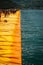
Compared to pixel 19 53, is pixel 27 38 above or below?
above

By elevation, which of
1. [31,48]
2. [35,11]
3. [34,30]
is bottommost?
[31,48]

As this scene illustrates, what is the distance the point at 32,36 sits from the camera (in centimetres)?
246

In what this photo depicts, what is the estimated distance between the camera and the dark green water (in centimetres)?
242

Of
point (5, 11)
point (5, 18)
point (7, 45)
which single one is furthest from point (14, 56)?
point (5, 11)

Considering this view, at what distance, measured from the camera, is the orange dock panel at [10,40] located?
7.93 ft

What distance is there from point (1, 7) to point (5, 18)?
28 centimetres

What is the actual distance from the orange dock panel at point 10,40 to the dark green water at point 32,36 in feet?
0.40

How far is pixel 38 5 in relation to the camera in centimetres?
246

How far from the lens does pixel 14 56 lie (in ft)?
7.93

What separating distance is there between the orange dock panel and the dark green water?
122 millimetres

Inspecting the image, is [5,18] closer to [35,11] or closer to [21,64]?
[35,11]

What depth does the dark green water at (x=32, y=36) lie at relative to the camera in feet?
7.93

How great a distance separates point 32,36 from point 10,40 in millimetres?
540

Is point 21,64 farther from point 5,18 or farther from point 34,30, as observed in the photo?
point 5,18
